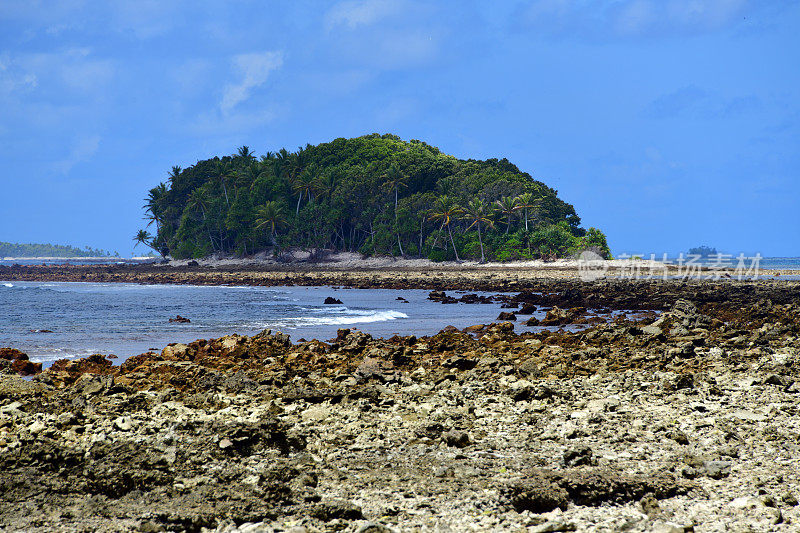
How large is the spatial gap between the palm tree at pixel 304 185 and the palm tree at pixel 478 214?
22.0 metres

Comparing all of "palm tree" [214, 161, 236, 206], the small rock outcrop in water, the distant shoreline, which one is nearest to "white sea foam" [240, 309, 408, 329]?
the small rock outcrop in water

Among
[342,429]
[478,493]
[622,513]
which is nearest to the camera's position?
[622,513]

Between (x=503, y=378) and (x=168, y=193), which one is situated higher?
(x=168, y=193)

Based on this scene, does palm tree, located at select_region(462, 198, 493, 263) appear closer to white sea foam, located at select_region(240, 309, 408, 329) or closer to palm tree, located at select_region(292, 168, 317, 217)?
palm tree, located at select_region(292, 168, 317, 217)

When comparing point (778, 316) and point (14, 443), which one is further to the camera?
point (778, 316)

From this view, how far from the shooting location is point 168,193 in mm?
105062

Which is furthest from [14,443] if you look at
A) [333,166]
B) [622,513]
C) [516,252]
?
[333,166]

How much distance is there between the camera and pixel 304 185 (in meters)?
84.0

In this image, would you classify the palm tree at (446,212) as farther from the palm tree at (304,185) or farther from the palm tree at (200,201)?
the palm tree at (200,201)

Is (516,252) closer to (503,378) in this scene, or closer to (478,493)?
(503,378)

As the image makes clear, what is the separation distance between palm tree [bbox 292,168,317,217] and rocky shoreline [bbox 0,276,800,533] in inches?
2890

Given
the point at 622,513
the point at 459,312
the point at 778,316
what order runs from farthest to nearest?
the point at 459,312 < the point at 778,316 < the point at 622,513

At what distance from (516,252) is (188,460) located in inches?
2599

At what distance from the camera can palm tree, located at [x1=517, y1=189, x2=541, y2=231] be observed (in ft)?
234
